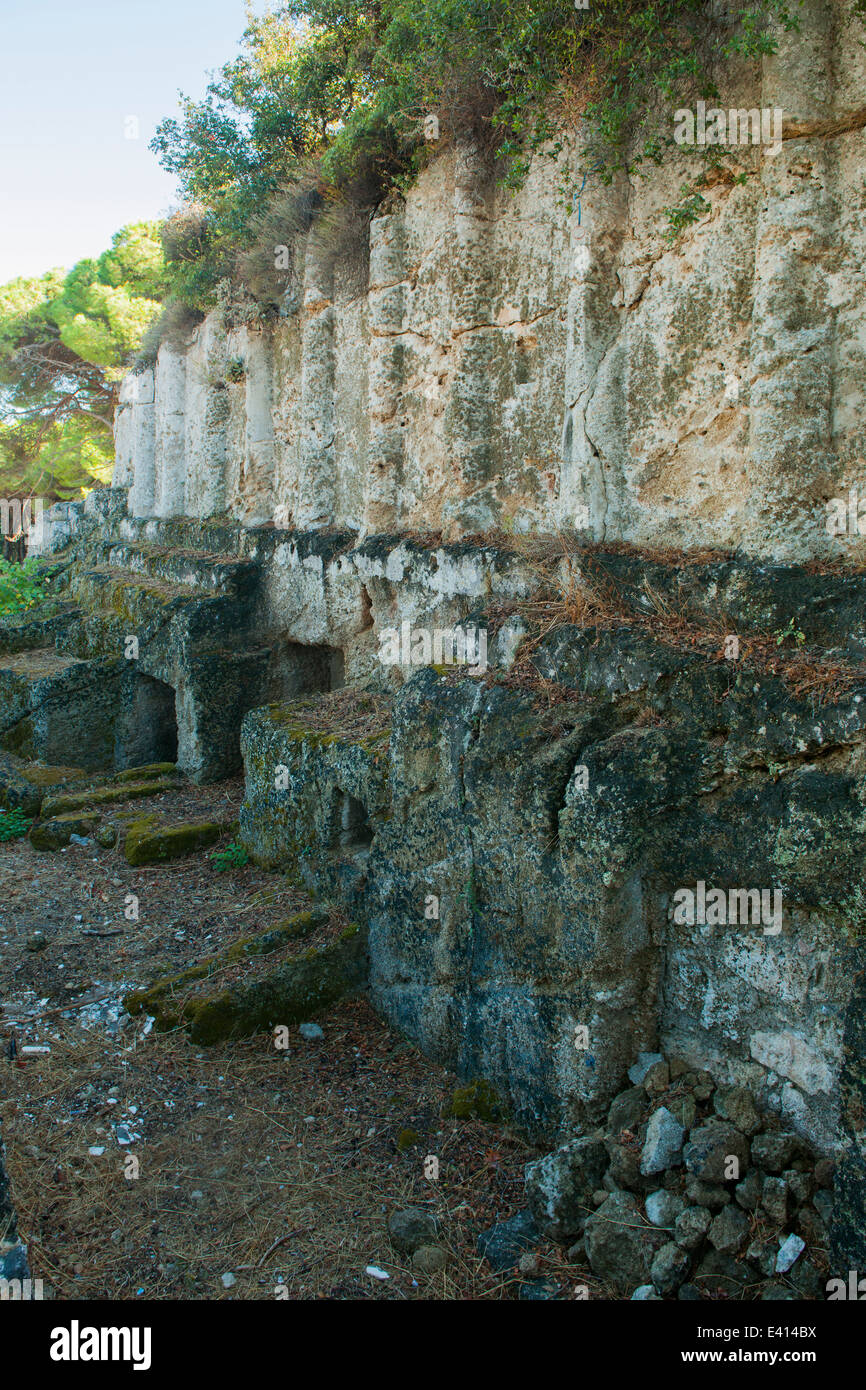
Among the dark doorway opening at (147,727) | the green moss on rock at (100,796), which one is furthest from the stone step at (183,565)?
the green moss on rock at (100,796)

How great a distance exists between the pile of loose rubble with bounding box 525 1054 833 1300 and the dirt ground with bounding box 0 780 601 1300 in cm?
19

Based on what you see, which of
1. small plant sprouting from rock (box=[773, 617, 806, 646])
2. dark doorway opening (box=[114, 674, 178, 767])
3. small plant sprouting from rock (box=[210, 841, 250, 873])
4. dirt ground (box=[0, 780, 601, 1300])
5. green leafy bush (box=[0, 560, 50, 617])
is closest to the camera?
dirt ground (box=[0, 780, 601, 1300])

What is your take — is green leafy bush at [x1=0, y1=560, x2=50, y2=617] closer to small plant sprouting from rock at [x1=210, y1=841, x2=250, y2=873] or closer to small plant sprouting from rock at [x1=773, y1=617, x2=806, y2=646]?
small plant sprouting from rock at [x1=210, y1=841, x2=250, y2=873]

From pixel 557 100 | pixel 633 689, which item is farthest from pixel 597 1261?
pixel 557 100

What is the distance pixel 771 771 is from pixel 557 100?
12.5 ft

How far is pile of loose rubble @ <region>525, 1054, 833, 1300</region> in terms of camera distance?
3.09 m

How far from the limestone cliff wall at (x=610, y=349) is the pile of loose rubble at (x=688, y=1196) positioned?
2224 mm

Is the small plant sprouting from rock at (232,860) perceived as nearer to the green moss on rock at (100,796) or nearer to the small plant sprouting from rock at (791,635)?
the green moss on rock at (100,796)

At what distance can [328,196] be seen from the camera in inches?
294

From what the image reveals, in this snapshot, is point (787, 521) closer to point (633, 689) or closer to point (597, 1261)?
point (633, 689)

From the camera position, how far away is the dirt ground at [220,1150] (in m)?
3.50

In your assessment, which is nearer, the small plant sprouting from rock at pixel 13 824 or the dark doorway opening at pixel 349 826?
the dark doorway opening at pixel 349 826

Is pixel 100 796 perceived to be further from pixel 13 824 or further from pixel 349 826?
pixel 349 826

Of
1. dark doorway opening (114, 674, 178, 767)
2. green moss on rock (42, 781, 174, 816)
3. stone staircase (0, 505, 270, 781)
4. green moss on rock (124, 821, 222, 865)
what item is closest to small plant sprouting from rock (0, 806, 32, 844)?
green moss on rock (42, 781, 174, 816)
